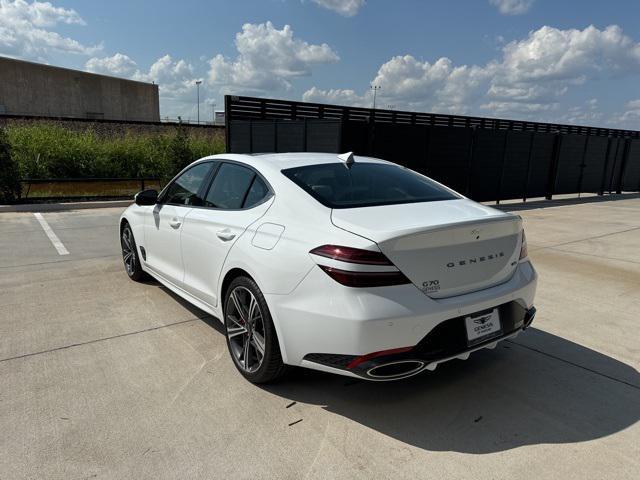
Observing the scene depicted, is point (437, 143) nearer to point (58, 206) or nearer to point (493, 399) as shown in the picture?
point (58, 206)

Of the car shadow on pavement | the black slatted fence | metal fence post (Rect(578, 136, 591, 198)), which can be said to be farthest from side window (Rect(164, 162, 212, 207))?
metal fence post (Rect(578, 136, 591, 198))

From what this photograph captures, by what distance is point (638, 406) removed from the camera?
10.0ft

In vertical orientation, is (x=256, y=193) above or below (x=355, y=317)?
above

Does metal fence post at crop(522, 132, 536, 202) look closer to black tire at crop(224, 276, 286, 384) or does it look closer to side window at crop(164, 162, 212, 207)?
side window at crop(164, 162, 212, 207)

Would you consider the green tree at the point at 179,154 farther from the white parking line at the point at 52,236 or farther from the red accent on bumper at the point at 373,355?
the red accent on bumper at the point at 373,355

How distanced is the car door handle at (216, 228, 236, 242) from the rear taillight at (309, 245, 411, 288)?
1031 millimetres

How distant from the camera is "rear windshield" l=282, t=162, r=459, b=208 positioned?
318cm

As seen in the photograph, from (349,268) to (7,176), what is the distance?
39.8 ft

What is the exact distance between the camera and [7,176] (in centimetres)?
1166

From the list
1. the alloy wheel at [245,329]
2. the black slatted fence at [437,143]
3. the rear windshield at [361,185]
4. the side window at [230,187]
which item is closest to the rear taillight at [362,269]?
the rear windshield at [361,185]

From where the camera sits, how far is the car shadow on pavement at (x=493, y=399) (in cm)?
273

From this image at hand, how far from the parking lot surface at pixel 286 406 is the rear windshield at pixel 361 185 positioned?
4.17ft

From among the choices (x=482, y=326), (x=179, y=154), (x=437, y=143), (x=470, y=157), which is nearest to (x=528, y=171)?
(x=470, y=157)

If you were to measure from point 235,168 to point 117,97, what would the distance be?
190ft
